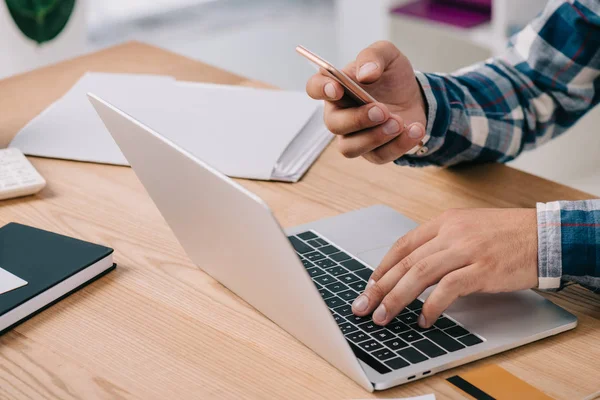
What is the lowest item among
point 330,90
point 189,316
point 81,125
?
point 189,316

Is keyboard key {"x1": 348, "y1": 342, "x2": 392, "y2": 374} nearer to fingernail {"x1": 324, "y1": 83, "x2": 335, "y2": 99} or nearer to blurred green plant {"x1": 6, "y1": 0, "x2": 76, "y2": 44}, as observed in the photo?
fingernail {"x1": 324, "y1": 83, "x2": 335, "y2": 99}

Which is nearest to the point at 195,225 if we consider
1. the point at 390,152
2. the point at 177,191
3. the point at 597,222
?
the point at 177,191

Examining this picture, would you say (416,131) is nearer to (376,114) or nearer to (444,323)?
(376,114)

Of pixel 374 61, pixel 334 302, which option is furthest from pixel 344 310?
pixel 374 61

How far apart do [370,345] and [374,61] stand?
0.38 m

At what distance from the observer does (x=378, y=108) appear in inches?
34.2

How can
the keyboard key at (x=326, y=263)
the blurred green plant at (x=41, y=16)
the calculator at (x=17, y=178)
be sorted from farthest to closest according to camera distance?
1. the blurred green plant at (x=41, y=16)
2. the calculator at (x=17, y=178)
3. the keyboard key at (x=326, y=263)

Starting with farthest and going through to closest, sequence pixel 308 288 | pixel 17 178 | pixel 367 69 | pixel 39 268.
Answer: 1. pixel 17 178
2. pixel 367 69
3. pixel 39 268
4. pixel 308 288

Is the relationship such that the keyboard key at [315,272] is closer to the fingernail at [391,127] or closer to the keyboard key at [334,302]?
the keyboard key at [334,302]

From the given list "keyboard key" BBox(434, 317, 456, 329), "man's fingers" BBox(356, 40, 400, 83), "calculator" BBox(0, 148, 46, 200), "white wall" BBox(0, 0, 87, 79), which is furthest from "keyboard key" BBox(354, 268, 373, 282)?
"white wall" BBox(0, 0, 87, 79)

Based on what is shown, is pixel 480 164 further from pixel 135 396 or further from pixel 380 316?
pixel 135 396

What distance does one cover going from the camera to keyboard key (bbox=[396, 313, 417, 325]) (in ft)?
2.47

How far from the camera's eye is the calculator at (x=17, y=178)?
1018 mm

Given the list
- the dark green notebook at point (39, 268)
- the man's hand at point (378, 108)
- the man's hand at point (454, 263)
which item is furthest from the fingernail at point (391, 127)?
the dark green notebook at point (39, 268)
